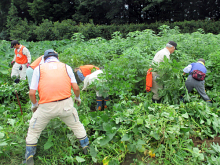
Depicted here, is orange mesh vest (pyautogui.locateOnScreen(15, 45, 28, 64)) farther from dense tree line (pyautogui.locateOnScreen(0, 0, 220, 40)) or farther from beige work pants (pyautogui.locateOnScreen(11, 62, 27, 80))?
dense tree line (pyautogui.locateOnScreen(0, 0, 220, 40))

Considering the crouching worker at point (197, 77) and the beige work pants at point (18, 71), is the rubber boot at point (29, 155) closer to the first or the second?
the crouching worker at point (197, 77)

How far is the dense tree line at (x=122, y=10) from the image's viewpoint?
71.4ft

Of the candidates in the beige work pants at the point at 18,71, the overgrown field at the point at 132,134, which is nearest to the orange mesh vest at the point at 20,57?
the beige work pants at the point at 18,71

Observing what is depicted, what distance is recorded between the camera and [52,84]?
2.40m

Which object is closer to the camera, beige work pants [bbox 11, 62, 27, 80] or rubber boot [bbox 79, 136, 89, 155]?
rubber boot [bbox 79, 136, 89, 155]

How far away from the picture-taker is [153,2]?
67.2ft

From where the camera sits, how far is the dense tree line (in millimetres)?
21766

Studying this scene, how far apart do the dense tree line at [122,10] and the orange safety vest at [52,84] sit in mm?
18595

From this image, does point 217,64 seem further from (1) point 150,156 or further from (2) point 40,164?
(2) point 40,164

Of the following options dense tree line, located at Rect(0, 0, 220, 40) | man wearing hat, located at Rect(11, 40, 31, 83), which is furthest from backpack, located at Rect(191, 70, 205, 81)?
dense tree line, located at Rect(0, 0, 220, 40)

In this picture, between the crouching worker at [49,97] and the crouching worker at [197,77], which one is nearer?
the crouching worker at [49,97]

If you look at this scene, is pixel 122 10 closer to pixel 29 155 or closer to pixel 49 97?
pixel 49 97

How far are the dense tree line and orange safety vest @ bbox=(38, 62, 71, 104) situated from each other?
1859cm

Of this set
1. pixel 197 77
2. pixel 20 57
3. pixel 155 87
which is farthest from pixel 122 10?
pixel 197 77
